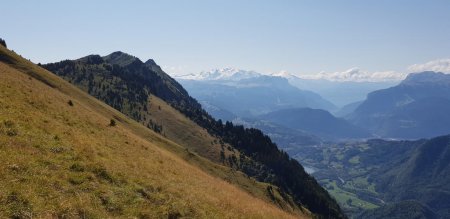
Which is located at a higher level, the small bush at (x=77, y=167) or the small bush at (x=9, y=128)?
the small bush at (x=9, y=128)

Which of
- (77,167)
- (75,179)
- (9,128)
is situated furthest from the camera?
(9,128)

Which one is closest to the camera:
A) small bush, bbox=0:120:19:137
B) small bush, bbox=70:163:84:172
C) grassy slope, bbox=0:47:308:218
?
grassy slope, bbox=0:47:308:218

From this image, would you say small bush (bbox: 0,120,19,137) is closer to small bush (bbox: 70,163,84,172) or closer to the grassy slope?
the grassy slope

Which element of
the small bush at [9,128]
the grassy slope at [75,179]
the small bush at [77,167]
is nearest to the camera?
the grassy slope at [75,179]

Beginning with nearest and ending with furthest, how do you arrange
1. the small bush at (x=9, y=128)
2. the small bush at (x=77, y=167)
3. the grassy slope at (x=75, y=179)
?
the grassy slope at (x=75, y=179) < the small bush at (x=77, y=167) < the small bush at (x=9, y=128)

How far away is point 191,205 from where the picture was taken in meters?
26.5

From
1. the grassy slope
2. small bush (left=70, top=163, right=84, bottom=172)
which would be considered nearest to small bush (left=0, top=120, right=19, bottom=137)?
the grassy slope

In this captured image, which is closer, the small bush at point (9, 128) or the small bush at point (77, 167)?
the small bush at point (77, 167)

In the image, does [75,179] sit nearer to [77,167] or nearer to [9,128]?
[77,167]

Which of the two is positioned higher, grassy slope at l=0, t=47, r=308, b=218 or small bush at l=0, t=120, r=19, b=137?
small bush at l=0, t=120, r=19, b=137

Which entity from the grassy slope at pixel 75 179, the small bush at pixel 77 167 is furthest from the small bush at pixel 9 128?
the small bush at pixel 77 167

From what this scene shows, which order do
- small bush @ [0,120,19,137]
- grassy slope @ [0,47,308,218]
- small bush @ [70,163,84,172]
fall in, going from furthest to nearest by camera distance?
1. small bush @ [0,120,19,137]
2. small bush @ [70,163,84,172]
3. grassy slope @ [0,47,308,218]

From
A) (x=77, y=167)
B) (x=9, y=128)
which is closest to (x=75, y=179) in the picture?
(x=77, y=167)

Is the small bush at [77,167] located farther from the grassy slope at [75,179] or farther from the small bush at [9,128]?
the small bush at [9,128]
